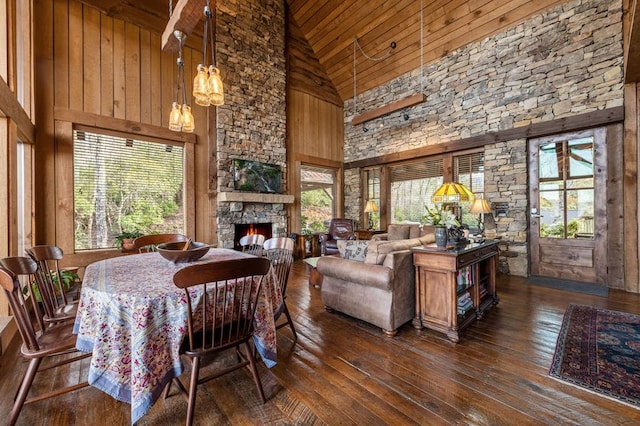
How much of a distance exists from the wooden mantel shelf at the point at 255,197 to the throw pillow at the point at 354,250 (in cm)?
296

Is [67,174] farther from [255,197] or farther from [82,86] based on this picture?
[255,197]

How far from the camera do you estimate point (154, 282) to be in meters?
1.55

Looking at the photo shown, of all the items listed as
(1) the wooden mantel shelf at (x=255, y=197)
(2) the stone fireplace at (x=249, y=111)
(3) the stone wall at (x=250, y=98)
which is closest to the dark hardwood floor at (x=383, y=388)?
(1) the wooden mantel shelf at (x=255, y=197)

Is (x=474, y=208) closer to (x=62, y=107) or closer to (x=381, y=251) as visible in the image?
(x=381, y=251)

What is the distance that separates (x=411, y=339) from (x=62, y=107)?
538cm

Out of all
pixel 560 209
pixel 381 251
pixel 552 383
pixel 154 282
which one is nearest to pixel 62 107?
pixel 154 282

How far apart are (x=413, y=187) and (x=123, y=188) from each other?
575 centimetres

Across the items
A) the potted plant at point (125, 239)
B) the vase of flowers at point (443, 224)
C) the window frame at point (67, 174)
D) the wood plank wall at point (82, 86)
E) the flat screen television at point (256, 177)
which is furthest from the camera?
the flat screen television at point (256, 177)

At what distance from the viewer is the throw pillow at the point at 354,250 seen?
2.86 metres

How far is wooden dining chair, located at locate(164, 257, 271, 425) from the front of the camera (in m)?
1.38

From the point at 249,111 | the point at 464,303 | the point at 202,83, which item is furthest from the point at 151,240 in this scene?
the point at 249,111

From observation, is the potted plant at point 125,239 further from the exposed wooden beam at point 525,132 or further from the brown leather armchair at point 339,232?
the exposed wooden beam at point 525,132

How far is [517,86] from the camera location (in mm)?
4703

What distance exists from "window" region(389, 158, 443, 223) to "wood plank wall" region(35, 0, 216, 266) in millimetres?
4936
